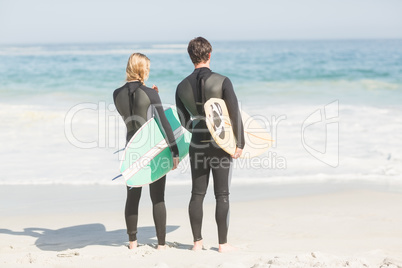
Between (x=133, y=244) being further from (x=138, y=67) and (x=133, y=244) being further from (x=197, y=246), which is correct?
(x=138, y=67)

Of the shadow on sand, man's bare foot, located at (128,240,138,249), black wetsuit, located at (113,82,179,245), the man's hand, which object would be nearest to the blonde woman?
black wetsuit, located at (113,82,179,245)

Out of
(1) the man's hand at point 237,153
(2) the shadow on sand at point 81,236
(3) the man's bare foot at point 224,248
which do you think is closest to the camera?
(1) the man's hand at point 237,153

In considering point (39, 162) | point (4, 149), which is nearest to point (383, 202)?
point (39, 162)

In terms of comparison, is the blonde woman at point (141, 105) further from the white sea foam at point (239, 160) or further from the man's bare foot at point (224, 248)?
the white sea foam at point (239, 160)

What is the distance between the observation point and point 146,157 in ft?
12.0

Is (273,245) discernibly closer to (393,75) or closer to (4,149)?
(4,149)

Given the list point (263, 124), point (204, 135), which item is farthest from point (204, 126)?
point (263, 124)

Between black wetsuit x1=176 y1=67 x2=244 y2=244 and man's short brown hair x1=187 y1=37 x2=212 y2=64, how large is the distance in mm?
83

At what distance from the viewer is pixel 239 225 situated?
4438 mm

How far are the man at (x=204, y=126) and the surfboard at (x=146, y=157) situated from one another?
20 centimetres

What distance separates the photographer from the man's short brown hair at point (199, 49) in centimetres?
336

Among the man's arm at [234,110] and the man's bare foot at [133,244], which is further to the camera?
the man's bare foot at [133,244]

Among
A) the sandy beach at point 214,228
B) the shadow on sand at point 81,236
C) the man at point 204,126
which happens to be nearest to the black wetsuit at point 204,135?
the man at point 204,126

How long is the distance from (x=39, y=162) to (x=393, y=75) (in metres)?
17.5
